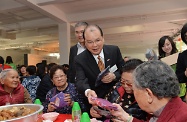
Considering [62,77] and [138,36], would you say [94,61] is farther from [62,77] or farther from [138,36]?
[138,36]

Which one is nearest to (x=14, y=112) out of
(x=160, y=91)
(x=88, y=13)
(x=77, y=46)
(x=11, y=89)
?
(x=160, y=91)

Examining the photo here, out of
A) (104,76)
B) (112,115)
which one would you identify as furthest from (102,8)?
(112,115)

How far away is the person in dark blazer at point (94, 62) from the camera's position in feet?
5.96

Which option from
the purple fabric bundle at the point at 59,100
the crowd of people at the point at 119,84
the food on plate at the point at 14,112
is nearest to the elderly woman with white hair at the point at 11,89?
the crowd of people at the point at 119,84

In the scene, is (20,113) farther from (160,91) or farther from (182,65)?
(182,65)

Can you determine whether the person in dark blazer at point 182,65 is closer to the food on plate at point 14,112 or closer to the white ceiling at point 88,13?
the food on plate at point 14,112

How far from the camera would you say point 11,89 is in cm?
265

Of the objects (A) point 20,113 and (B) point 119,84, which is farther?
(B) point 119,84

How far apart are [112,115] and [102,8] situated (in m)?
5.10

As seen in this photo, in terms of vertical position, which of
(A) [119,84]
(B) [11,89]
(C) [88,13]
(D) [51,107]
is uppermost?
(C) [88,13]

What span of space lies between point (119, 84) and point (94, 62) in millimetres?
332

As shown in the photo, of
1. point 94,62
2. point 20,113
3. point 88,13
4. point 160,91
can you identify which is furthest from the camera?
point 88,13

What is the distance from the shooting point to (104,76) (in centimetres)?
176

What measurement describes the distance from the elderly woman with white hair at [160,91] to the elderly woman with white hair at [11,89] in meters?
2.00
